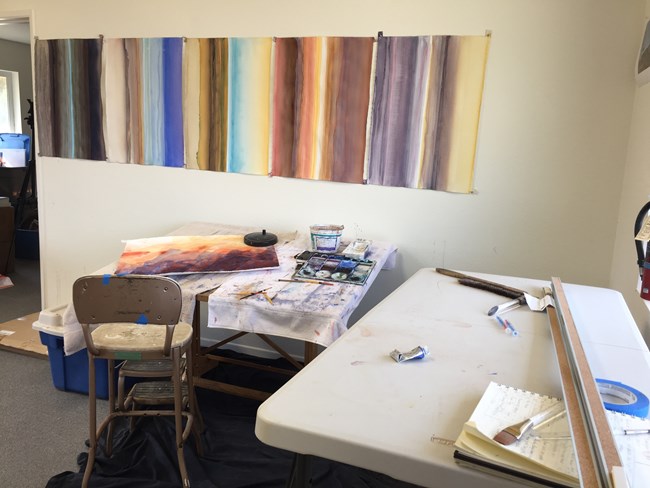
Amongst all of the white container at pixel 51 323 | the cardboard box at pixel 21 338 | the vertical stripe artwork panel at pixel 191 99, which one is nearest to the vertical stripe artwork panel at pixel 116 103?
the vertical stripe artwork panel at pixel 191 99

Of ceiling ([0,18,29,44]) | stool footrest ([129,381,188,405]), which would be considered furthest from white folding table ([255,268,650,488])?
ceiling ([0,18,29,44])

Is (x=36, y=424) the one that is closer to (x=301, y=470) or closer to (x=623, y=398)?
(x=301, y=470)

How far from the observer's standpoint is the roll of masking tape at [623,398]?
3.10ft

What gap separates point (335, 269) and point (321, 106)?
0.99m

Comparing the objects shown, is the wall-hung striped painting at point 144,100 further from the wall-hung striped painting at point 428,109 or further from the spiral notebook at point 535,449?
the spiral notebook at point 535,449

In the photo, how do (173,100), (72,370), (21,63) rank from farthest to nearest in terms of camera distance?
(21,63) → (173,100) → (72,370)

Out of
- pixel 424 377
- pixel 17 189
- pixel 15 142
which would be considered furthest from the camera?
pixel 15 142

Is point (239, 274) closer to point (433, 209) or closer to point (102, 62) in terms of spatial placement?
point (433, 209)

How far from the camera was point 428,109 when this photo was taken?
2.52 m

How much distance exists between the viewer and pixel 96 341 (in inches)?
76.7

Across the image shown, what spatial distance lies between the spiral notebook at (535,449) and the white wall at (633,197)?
986 millimetres

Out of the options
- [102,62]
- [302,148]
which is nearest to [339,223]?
[302,148]

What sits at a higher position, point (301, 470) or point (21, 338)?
point (301, 470)

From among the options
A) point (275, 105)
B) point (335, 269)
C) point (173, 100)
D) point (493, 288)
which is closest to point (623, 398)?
point (493, 288)
